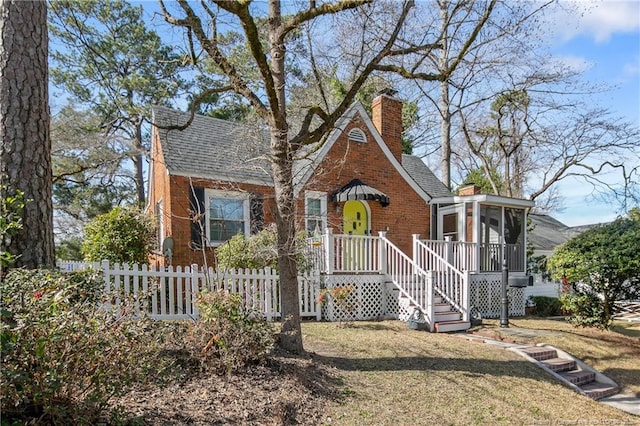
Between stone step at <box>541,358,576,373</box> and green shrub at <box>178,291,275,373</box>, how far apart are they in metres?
5.56

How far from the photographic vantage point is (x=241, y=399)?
424 cm

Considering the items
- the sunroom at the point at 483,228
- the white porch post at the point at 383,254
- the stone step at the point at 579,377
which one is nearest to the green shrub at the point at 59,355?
the stone step at the point at 579,377

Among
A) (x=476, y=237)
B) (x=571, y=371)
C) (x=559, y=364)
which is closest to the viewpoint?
(x=559, y=364)

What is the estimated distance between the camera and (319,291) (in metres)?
9.59

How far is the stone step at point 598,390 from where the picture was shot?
6645mm

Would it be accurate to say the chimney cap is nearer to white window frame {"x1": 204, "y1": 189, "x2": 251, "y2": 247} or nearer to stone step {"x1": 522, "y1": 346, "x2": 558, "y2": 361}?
white window frame {"x1": 204, "y1": 189, "x2": 251, "y2": 247}

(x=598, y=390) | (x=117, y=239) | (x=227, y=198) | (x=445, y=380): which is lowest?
(x=598, y=390)

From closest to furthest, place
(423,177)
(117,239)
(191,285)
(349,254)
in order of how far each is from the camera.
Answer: (191,285), (117,239), (349,254), (423,177)

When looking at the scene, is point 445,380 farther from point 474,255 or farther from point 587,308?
point 474,255

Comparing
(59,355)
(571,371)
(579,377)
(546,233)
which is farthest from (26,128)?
(546,233)

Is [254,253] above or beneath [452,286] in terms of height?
above

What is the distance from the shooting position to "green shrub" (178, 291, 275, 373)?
474 centimetres

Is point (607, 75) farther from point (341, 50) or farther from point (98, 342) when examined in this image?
point (98, 342)

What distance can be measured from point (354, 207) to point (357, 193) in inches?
44.3
